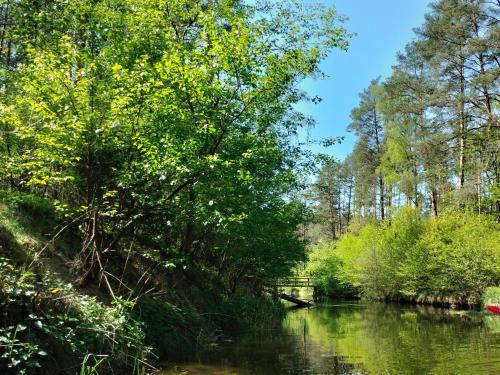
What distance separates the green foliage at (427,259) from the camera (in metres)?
24.9

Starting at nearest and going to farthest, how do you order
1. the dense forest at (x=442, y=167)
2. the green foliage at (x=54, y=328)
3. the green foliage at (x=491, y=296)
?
the green foliage at (x=54, y=328), the green foliage at (x=491, y=296), the dense forest at (x=442, y=167)

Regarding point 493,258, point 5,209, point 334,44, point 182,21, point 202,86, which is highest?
point 182,21

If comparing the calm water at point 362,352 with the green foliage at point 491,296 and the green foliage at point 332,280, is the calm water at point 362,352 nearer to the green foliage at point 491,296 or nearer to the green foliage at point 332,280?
the green foliage at point 491,296

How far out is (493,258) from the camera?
24.2m

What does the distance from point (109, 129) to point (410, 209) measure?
28.7 meters

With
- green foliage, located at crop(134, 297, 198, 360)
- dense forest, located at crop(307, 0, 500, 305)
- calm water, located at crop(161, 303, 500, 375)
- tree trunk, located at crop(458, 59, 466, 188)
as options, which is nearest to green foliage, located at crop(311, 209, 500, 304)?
dense forest, located at crop(307, 0, 500, 305)

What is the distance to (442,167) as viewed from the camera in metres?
26.6

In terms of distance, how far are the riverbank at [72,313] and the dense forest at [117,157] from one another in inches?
1.2

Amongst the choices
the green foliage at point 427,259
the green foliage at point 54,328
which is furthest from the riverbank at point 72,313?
the green foliage at point 427,259

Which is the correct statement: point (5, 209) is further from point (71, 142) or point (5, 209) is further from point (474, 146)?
point (474, 146)

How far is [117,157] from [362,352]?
8.07 m

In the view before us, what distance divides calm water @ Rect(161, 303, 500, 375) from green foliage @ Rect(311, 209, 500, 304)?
21.4 feet

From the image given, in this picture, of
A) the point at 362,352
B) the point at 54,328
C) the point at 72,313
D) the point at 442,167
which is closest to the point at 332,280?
the point at 442,167


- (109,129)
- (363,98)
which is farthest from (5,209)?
(363,98)
